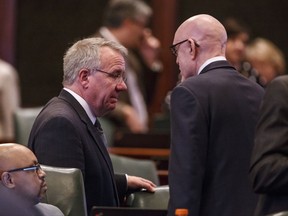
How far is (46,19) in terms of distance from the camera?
10.4 m

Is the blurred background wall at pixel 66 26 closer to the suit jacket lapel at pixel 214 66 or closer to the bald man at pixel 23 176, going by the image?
the suit jacket lapel at pixel 214 66

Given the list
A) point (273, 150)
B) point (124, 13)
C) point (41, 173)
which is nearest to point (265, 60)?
point (124, 13)

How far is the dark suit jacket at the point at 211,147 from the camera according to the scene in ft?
14.2

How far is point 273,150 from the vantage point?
3.99 m

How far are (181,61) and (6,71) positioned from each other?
402 centimetres

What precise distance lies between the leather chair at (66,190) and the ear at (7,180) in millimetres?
281

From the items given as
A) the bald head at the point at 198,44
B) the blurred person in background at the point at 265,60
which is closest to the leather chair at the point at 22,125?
the blurred person in background at the point at 265,60

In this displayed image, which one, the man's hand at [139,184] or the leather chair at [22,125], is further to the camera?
the leather chair at [22,125]

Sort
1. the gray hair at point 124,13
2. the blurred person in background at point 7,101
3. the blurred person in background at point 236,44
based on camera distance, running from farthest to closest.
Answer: the blurred person in background at point 236,44, the blurred person in background at point 7,101, the gray hair at point 124,13

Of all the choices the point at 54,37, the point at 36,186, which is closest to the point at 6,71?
the point at 54,37

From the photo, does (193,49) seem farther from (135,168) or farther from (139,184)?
(135,168)

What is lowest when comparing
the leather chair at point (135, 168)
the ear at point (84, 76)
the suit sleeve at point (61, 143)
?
the leather chair at point (135, 168)

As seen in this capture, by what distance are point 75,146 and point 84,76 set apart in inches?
14.7

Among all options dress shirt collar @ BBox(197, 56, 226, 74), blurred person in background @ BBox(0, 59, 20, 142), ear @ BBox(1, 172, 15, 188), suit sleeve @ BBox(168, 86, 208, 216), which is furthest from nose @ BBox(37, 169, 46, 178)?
blurred person in background @ BBox(0, 59, 20, 142)
